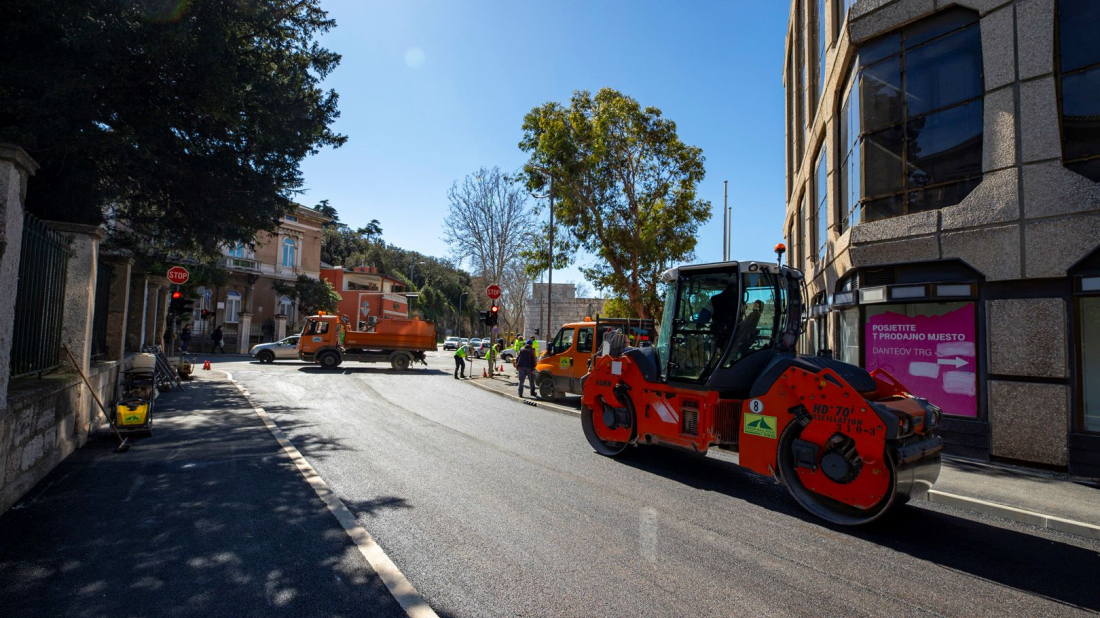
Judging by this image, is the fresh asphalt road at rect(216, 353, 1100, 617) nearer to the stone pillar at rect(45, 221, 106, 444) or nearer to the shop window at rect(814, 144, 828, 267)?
the stone pillar at rect(45, 221, 106, 444)

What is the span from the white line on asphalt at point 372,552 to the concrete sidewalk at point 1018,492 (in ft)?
18.1

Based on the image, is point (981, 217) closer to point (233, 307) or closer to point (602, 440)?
point (602, 440)

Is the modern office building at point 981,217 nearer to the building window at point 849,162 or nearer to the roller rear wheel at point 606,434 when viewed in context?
the building window at point 849,162

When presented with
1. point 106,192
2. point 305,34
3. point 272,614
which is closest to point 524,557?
point 272,614

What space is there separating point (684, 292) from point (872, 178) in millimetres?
5445

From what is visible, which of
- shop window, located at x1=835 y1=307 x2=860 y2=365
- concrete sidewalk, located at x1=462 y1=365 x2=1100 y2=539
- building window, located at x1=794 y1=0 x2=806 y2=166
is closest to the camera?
concrete sidewalk, located at x1=462 y1=365 x2=1100 y2=539

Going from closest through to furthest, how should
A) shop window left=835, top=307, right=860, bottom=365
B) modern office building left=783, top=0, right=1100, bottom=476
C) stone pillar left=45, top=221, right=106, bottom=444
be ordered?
stone pillar left=45, top=221, right=106, bottom=444
modern office building left=783, top=0, right=1100, bottom=476
shop window left=835, top=307, right=860, bottom=365

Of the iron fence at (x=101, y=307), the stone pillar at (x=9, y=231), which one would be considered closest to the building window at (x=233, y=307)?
the iron fence at (x=101, y=307)

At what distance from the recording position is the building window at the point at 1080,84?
773 cm

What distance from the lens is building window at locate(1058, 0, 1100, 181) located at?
25.3ft

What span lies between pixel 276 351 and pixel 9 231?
22.4 meters

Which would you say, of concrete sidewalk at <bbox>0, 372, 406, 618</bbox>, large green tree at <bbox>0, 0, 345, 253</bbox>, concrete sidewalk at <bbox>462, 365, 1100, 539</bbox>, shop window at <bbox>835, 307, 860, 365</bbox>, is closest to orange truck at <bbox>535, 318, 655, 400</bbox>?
shop window at <bbox>835, 307, 860, 365</bbox>

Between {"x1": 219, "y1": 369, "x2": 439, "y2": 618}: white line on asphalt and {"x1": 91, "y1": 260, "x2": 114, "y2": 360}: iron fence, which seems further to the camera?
{"x1": 91, "y1": 260, "x2": 114, "y2": 360}: iron fence

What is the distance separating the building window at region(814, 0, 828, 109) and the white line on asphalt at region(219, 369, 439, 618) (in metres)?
14.0
